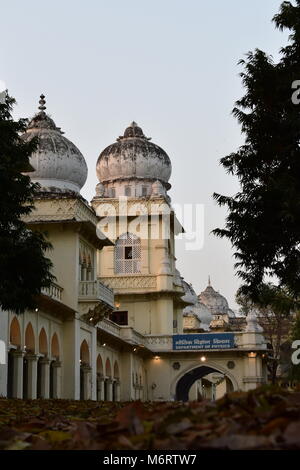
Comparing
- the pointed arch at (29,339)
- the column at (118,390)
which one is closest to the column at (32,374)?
the pointed arch at (29,339)

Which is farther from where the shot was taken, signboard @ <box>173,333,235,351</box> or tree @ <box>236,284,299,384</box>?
tree @ <box>236,284,299,384</box>

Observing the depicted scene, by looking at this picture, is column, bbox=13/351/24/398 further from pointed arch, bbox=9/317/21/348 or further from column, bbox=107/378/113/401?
column, bbox=107/378/113/401

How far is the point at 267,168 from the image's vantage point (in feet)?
61.3

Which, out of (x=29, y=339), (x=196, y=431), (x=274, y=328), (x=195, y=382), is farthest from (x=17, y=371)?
(x=274, y=328)

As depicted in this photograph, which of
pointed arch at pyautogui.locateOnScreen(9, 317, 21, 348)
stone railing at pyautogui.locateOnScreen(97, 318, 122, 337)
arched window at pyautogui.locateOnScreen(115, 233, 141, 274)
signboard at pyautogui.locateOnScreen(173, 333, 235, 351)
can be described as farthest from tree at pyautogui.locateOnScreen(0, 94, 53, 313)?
arched window at pyautogui.locateOnScreen(115, 233, 141, 274)

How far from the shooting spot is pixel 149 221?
45656mm

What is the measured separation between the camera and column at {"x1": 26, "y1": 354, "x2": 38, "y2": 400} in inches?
1065

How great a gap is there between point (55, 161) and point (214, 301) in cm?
4921

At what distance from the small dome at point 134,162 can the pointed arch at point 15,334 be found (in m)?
23.5

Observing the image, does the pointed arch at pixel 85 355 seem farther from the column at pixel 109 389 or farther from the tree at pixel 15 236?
the tree at pixel 15 236

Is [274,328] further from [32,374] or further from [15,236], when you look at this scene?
[15,236]

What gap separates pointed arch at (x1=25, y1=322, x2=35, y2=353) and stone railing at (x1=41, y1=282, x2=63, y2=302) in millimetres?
1198

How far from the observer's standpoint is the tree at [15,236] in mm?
15742

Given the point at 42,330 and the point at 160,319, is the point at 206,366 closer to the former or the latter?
the point at 160,319
